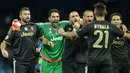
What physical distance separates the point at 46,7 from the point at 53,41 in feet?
19.2

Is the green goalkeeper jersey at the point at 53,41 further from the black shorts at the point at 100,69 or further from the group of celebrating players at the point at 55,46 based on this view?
the black shorts at the point at 100,69

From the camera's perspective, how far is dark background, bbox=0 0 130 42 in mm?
14438

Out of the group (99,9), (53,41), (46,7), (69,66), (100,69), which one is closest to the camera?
(99,9)

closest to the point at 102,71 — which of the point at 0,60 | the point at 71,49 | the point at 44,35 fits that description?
the point at 71,49

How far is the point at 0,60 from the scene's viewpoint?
13664 mm

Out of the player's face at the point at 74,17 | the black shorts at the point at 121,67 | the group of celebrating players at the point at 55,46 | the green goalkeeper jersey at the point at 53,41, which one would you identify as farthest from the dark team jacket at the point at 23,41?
the black shorts at the point at 121,67

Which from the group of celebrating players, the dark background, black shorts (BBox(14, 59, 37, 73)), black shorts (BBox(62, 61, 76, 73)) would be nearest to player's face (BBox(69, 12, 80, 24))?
the group of celebrating players

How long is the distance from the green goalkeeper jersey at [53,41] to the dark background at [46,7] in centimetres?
537

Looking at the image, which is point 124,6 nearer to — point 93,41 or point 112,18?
point 112,18

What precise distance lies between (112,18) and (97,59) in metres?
2.01

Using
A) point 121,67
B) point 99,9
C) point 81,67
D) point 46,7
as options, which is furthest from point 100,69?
point 46,7

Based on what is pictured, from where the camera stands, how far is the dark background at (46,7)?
1444 cm

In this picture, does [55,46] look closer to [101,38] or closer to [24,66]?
[24,66]

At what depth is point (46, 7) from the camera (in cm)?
1475
